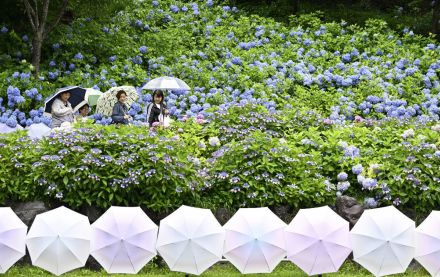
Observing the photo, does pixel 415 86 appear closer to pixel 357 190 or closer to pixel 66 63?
pixel 357 190

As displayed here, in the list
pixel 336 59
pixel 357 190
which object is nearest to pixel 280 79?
pixel 336 59

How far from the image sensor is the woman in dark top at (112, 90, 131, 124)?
1297 centimetres

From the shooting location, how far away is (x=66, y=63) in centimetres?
1638

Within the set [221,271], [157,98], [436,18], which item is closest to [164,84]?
[157,98]

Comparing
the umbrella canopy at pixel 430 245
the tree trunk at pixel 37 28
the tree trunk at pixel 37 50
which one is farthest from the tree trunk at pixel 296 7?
the umbrella canopy at pixel 430 245

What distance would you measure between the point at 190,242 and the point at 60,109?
5641mm

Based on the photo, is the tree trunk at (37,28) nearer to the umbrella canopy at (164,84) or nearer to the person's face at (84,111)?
the person's face at (84,111)

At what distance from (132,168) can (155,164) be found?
278mm

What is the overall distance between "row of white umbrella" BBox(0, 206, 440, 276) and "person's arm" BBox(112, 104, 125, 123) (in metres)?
4.53

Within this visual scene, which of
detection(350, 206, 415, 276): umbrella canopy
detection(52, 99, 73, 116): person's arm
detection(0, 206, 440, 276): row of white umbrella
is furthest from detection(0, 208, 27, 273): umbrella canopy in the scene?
detection(52, 99, 73, 116): person's arm

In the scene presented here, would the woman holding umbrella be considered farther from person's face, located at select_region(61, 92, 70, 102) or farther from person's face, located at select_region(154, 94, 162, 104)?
person's face, located at select_region(154, 94, 162, 104)

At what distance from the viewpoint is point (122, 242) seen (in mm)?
8398

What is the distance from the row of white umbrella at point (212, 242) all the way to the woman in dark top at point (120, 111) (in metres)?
4.54

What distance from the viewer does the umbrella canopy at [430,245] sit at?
27.9ft
